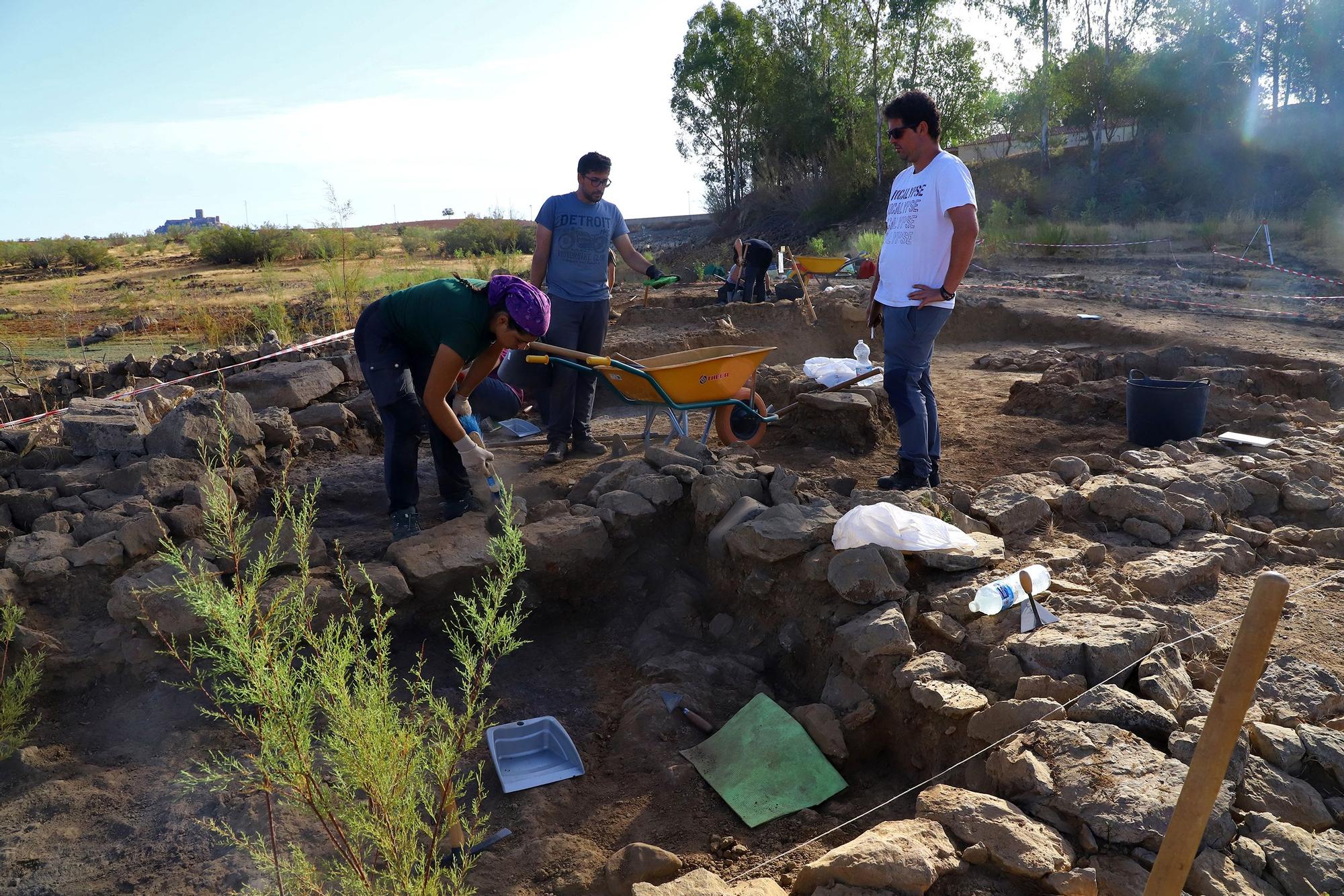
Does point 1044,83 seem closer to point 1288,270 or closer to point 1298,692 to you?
point 1288,270

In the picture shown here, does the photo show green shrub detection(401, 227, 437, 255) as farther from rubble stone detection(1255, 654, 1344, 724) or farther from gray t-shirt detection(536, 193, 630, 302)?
rubble stone detection(1255, 654, 1344, 724)

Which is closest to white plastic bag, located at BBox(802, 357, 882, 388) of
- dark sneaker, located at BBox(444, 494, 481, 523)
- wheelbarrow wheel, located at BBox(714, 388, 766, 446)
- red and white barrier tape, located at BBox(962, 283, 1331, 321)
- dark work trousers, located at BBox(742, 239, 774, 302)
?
wheelbarrow wheel, located at BBox(714, 388, 766, 446)

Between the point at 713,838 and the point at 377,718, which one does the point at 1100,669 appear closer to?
the point at 713,838

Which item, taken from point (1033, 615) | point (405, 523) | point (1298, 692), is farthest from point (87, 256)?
point (1298, 692)

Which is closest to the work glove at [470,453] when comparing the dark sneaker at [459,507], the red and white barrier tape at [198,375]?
the dark sneaker at [459,507]

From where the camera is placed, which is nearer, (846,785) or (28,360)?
(846,785)

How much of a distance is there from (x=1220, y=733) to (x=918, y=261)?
2945 mm

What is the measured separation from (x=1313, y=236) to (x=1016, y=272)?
509 cm

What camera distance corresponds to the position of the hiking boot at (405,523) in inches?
156

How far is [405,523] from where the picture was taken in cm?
398

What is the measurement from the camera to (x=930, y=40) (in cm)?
2798

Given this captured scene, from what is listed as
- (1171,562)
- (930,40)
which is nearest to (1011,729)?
(1171,562)

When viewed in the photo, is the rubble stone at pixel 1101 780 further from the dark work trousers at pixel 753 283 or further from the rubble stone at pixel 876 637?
the dark work trousers at pixel 753 283

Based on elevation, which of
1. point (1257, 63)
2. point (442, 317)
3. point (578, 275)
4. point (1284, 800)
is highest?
point (1257, 63)
